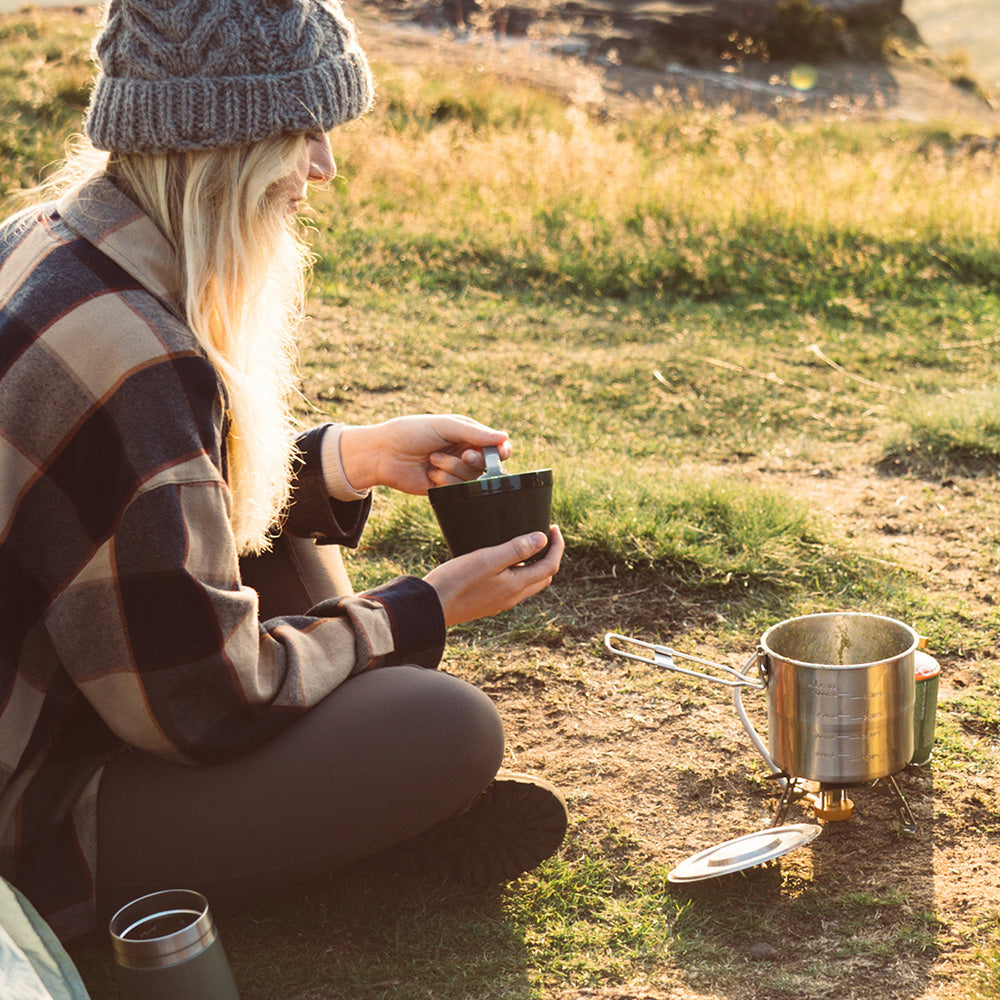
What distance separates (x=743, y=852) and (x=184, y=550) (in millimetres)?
1113

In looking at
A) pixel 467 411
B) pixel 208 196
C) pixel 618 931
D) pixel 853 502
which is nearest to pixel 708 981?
pixel 618 931

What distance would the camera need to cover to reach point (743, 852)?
2.09 metres

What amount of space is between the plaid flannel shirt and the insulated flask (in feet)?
0.47

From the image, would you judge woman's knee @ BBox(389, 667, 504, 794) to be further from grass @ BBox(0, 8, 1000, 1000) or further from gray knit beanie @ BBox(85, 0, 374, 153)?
gray knit beanie @ BBox(85, 0, 374, 153)

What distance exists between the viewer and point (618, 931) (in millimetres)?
2100

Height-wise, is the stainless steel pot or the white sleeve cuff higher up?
the white sleeve cuff

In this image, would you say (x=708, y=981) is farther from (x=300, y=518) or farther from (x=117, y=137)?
(x=117, y=137)

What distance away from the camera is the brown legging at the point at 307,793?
72.6 inches

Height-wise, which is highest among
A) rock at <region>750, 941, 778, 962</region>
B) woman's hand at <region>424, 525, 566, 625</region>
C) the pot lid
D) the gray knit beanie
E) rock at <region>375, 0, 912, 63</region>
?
rock at <region>375, 0, 912, 63</region>

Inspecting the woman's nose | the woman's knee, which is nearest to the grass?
the woman's knee

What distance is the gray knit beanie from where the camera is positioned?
1755mm

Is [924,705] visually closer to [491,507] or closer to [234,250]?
[491,507]

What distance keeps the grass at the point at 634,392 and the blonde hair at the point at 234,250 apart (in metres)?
0.87

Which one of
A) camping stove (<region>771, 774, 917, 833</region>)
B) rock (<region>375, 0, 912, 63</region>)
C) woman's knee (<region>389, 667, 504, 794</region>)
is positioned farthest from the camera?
rock (<region>375, 0, 912, 63</region>)
